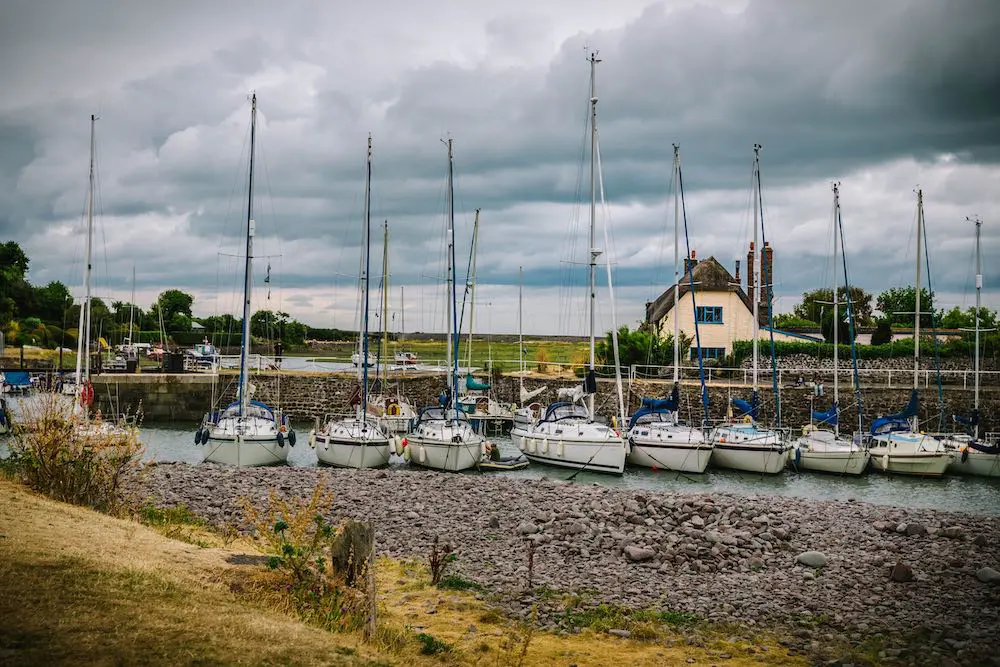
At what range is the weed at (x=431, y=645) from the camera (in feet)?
36.2


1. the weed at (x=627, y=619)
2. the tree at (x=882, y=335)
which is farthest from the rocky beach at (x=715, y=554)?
the tree at (x=882, y=335)

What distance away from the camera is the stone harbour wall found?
1932 inches

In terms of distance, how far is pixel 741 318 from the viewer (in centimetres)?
6431

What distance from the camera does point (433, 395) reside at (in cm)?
6144

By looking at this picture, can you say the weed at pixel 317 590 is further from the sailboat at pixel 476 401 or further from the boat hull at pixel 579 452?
the sailboat at pixel 476 401

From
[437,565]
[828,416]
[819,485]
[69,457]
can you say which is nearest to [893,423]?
[828,416]

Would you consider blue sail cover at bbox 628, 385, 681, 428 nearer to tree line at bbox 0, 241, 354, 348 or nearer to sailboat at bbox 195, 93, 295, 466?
sailboat at bbox 195, 93, 295, 466

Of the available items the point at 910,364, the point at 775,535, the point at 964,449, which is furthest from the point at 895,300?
the point at 775,535

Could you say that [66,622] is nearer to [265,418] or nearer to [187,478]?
[187,478]

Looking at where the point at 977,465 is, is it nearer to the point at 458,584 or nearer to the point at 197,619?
the point at 458,584

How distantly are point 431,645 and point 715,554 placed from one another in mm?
7548

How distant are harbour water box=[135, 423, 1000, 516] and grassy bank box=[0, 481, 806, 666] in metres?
18.4

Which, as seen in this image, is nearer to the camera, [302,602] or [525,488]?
[302,602]

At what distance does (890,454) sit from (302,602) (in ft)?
107
